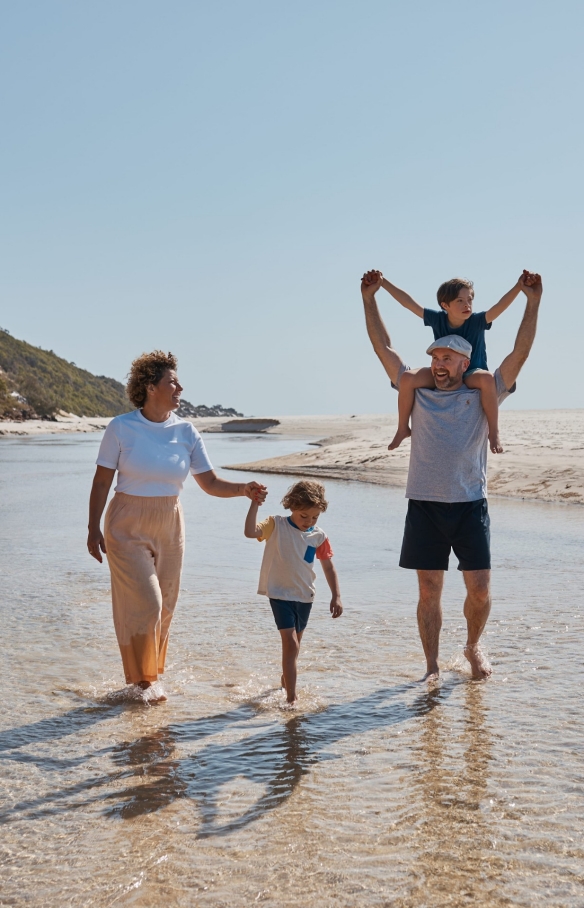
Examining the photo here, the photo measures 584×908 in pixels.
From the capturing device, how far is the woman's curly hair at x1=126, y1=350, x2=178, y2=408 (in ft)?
17.8

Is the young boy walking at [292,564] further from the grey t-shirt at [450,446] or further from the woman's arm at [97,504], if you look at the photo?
the woman's arm at [97,504]

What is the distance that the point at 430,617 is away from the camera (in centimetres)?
562

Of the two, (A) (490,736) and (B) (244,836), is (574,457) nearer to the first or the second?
Result: (A) (490,736)

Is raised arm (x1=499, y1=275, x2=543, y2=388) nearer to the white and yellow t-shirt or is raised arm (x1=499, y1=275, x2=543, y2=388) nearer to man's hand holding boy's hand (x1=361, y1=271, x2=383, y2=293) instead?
man's hand holding boy's hand (x1=361, y1=271, x2=383, y2=293)

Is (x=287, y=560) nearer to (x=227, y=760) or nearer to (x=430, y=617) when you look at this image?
(x=430, y=617)

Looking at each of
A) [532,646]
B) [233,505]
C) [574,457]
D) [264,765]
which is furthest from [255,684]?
[574,457]

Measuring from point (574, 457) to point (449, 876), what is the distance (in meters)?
16.3

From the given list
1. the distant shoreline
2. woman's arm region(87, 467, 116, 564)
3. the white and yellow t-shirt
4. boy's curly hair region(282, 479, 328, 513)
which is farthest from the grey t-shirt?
the distant shoreline

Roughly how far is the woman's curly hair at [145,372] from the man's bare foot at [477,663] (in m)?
2.44

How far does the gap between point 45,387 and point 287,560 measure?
10114 centimetres

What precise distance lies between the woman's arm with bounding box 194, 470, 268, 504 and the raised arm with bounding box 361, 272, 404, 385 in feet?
3.80

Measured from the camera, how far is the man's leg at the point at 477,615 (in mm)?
5548

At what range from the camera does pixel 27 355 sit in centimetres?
11550

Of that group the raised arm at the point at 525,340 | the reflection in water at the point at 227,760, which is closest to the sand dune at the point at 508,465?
the raised arm at the point at 525,340
